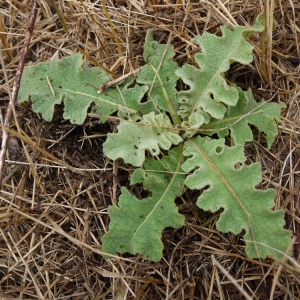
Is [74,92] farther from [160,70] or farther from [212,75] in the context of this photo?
[212,75]

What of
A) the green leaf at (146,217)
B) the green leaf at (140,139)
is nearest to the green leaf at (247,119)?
the green leaf at (140,139)

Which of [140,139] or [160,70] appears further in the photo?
[160,70]

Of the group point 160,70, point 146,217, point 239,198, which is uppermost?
point 160,70

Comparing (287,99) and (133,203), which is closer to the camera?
(133,203)

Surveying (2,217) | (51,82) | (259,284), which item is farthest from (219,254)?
(51,82)

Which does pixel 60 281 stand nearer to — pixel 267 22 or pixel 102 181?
pixel 102 181

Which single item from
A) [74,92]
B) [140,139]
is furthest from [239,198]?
[74,92]

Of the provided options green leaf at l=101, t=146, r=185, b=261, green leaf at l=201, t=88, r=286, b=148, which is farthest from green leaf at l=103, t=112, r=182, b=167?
green leaf at l=201, t=88, r=286, b=148
